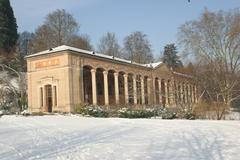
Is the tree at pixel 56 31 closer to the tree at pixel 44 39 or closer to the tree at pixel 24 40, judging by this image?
the tree at pixel 44 39

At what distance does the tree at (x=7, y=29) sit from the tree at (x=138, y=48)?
21.4 meters

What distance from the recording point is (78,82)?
42875 millimetres

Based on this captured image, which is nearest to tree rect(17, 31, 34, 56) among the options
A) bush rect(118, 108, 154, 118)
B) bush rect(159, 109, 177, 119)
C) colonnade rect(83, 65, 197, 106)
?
colonnade rect(83, 65, 197, 106)

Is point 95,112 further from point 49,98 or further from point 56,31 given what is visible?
point 56,31

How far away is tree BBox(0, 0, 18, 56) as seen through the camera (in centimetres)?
5753

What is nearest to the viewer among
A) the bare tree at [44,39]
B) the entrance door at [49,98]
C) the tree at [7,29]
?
the entrance door at [49,98]

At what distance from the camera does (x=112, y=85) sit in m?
53.9

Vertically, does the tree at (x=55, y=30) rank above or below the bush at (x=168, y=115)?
above

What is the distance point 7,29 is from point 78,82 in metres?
21.1

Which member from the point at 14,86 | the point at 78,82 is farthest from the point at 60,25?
the point at 78,82

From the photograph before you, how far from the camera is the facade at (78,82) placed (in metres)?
41.5

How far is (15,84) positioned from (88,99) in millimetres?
13881

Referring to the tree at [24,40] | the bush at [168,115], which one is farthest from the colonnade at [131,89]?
the tree at [24,40]

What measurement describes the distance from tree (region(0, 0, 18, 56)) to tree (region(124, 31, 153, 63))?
21374mm
